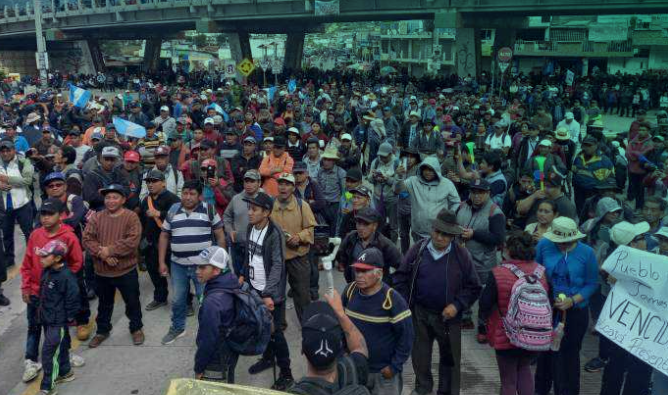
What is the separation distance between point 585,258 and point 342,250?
2.01 meters

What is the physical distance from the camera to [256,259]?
5.13 meters

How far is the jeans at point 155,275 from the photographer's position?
261 inches

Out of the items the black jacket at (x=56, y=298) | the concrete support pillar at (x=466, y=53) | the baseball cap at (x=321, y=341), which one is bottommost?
the black jacket at (x=56, y=298)

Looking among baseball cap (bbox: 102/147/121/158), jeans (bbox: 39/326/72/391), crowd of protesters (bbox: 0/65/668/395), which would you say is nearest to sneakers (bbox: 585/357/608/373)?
crowd of protesters (bbox: 0/65/668/395)

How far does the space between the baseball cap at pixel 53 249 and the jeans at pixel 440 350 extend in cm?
300

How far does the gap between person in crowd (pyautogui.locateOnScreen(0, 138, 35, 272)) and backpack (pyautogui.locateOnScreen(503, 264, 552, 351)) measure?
21.5 ft

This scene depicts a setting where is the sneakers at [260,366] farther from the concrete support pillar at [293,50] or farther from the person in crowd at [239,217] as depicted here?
the concrete support pillar at [293,50]

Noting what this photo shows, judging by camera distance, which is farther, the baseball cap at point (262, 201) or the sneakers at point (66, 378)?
the sneakers at point (66, 378)

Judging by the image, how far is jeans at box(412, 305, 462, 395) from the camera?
463 centimetres

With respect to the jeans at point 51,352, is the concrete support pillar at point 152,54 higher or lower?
higher

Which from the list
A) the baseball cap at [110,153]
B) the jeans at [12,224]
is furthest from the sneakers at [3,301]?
the baseball cap at [110,153]

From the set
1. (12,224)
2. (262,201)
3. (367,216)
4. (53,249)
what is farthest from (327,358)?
(12,224)

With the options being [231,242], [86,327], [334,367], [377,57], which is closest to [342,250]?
[231,242]

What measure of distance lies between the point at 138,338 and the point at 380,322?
316 centimetres
